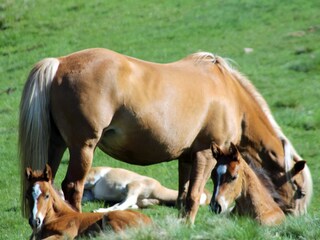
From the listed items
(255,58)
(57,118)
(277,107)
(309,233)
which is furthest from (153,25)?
(309,233)

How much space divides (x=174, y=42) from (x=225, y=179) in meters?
13.4

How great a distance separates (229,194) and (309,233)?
65.6 inches

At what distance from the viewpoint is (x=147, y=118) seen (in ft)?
30.5

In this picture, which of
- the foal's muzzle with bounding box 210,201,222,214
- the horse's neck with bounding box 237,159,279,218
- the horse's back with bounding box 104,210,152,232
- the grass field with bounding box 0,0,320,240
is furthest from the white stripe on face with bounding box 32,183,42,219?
the grass field with bounding box 0,0,320,240

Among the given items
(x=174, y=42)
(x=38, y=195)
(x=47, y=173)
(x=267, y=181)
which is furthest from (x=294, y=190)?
(x=174, y=42)

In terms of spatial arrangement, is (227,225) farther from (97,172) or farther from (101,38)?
(101,38)

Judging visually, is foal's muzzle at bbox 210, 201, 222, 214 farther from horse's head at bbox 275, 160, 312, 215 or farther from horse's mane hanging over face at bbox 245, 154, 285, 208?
horse's head at bbox 275, 160, 312, 215

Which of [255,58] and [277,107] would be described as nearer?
[277,107]

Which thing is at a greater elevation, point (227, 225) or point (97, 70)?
point (97, 70)

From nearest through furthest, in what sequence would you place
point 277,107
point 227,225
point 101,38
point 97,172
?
1. point 227,225
2. point 97,172
3. point 277,107
4. point 101,38

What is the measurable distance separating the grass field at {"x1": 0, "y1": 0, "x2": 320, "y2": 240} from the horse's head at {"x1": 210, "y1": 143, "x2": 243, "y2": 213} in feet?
7.10

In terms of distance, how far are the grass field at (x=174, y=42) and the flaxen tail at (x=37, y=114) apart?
2.22 m

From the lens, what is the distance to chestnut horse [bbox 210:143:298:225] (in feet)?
28.6

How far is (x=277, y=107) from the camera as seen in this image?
17.0m
